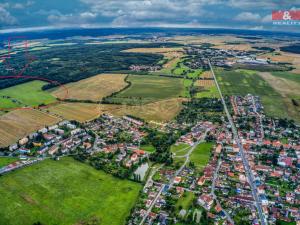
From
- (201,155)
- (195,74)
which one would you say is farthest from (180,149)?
(195,74)

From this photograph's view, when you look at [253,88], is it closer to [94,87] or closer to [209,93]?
[209,93]

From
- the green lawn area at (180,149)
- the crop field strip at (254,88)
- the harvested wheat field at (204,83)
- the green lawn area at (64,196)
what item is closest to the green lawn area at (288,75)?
the crop field strip at (254,88)

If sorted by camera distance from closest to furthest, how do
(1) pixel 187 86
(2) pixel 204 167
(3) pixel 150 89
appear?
(2) pixel 204 167 → (3) pixel 150 89 → (1) pixel 187 86

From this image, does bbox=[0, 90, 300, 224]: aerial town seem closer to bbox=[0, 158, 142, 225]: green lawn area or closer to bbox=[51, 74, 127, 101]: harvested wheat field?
bbox=[0, 158, 142, 225]: green lawn area

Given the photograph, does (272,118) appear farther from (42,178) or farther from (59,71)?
(59,71)

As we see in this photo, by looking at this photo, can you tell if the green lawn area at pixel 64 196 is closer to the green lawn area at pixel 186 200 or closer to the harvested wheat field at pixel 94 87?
the green lawn area at pixel 186 200

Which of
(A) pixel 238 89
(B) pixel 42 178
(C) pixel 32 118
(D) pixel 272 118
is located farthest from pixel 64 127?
(A) pixel 238 89
